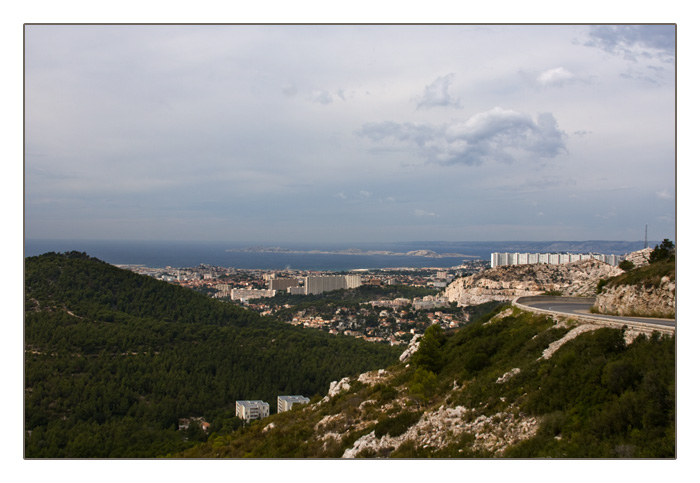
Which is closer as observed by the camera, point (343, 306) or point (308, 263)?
point (343, 306)

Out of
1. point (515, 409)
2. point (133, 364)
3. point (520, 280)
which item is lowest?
point (133, 364)

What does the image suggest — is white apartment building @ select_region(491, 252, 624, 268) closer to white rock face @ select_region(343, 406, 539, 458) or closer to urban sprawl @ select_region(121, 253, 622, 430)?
urban sprawl @ select_region(121, 253, 622, 430)

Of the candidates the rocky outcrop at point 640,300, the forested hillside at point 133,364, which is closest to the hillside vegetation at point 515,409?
the rocky outcrop at point 640,300

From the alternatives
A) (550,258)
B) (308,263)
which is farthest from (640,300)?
(308,263)

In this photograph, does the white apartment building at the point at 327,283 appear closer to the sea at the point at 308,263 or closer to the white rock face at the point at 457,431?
the sea at the point at 308,263

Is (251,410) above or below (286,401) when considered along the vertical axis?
below

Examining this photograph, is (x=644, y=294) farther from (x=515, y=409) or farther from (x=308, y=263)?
(x=308, y=263)

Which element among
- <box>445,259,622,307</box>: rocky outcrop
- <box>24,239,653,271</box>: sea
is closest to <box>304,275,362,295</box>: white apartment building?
<box>24,239,653,271</box>: sea
